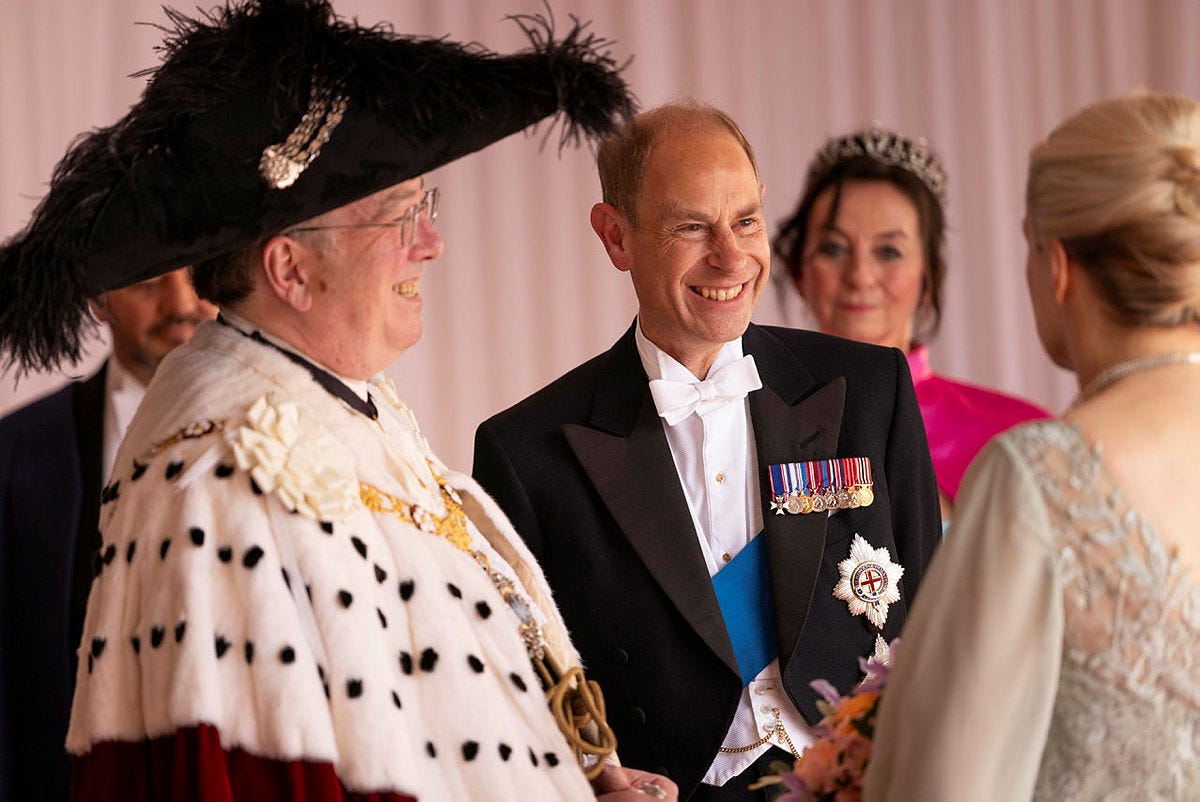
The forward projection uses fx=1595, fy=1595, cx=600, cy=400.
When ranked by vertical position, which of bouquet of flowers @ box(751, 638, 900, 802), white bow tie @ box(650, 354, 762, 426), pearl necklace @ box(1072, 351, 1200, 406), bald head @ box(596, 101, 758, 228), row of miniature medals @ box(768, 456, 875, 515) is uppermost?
bald head @ box(596, 101, 758, 228)

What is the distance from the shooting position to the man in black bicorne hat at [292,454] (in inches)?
73.2

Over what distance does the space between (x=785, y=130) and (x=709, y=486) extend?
3345 mm

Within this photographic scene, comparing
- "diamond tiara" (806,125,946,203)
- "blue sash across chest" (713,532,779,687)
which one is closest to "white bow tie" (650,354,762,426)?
"blue sash across chest" (713,532,779,687)

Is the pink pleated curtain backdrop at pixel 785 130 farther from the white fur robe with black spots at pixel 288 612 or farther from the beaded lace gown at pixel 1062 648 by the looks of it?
the beaded lace gown at pixel 1062 648

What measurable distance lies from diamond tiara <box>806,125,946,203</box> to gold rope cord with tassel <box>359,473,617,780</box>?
2.21 m

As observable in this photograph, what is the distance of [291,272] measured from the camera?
2.12 m

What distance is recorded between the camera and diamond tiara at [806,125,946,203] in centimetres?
416

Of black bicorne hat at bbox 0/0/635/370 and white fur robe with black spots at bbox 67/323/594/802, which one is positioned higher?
black bicorne hat at bbox 0/0/635/370

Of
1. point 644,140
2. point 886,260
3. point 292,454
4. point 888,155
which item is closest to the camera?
point 292,454

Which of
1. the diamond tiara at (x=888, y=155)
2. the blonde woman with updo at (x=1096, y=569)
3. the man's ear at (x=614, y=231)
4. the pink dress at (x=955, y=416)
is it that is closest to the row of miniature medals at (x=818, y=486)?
the man's ear at (x=614, y=231)

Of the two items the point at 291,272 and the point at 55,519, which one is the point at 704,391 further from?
the point at 55,519

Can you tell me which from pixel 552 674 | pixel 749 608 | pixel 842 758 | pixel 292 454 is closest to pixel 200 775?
pixel 292 454

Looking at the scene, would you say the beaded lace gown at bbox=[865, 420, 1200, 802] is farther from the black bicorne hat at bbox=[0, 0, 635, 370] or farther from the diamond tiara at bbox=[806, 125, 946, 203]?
the diamond tiara at bbox=[806, 125, 946, 203]

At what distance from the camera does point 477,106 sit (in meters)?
2.08
